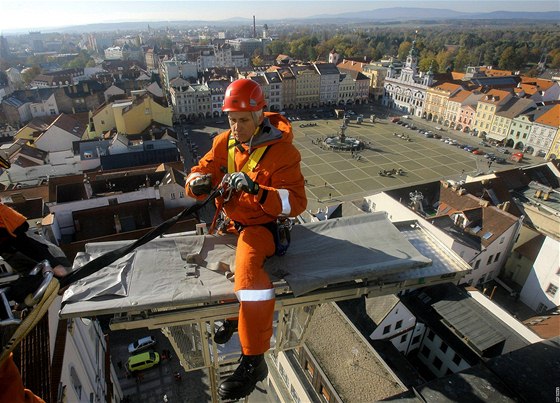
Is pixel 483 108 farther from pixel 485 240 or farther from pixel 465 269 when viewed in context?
pixel 465 269

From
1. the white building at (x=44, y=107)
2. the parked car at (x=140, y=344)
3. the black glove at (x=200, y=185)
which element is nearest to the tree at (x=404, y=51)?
the white building at (x=44, y=107)

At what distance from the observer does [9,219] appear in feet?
14.0

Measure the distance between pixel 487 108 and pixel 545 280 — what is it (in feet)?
139

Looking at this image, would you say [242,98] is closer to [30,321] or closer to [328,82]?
[30,321]

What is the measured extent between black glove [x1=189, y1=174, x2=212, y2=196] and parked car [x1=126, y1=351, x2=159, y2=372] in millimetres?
15775

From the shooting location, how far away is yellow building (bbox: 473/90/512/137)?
55.1 m

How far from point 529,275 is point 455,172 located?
25895 mm

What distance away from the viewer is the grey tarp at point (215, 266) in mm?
5160

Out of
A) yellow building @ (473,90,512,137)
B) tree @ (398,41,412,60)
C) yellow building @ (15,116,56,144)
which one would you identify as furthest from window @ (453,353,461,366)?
tree @ (398,41,412,60)

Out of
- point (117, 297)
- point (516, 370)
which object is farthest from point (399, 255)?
point (117, 297)

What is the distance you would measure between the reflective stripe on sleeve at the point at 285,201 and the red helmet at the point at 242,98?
1.37 m

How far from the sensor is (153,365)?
18484 millimetres

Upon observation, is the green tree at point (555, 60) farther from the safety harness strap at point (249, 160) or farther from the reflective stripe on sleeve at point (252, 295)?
the reflective stripe on sleeve at point (252, 295)

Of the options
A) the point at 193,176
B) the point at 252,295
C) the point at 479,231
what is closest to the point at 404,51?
the point at 479,231
